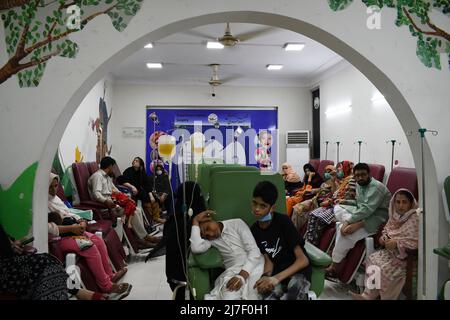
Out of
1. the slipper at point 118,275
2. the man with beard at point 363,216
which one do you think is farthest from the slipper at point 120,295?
the man with beard at point 363,216

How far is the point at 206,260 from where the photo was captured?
2.12m

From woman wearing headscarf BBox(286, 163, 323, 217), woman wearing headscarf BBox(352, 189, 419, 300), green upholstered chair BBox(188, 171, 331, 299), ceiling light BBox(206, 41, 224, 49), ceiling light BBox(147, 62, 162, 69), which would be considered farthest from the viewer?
ceiling light BBox(147, 62, 162, 69)

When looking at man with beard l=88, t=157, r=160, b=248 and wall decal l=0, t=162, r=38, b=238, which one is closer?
wall decal l=0, t=162, r=38, b=238

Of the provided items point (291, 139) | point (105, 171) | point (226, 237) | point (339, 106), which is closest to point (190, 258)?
point (226, 237)

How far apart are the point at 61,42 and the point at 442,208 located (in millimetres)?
2804

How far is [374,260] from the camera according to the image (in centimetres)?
301

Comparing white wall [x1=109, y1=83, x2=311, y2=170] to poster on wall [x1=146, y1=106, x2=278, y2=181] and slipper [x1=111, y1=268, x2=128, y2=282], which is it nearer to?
poster on wall [x1=146, y1=106, x2=278, y2=181]

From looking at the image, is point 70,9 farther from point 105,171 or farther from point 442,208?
point 442,208

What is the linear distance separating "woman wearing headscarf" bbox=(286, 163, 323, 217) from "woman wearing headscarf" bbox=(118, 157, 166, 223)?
83.5 inches

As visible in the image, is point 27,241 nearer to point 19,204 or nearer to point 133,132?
point 19,204

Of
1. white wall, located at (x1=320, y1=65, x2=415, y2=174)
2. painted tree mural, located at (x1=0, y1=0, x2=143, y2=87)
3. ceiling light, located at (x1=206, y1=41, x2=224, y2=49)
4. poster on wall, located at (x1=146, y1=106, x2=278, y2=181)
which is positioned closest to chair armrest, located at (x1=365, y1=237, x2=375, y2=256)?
white wall, located at (x1=320, y1=65, x2=415, y2=174)

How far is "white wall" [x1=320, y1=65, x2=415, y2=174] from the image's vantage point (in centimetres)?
458

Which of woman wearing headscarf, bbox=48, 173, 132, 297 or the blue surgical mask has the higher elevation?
the blue surgical mask
